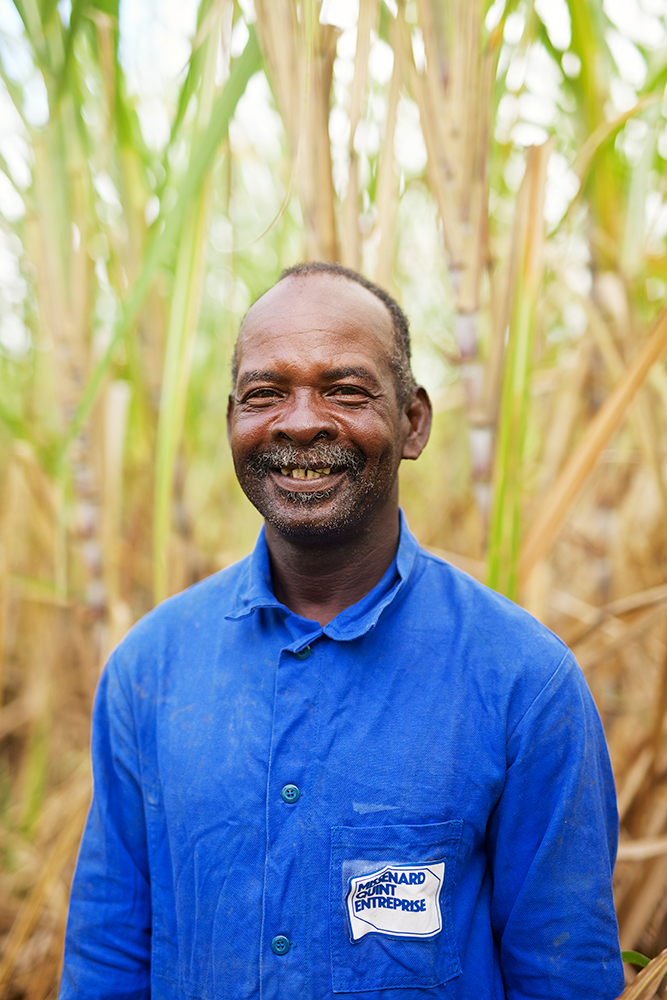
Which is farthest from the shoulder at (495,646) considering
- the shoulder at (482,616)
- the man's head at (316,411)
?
the man's head at (316,411)

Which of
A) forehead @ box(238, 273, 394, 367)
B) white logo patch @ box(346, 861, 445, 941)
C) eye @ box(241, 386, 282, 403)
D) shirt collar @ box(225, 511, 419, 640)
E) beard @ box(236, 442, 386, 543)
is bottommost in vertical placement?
white logo patch @ box(346, 861, 445, 941)

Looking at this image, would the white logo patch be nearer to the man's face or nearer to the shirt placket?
the shirt placket

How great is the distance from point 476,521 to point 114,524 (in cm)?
106

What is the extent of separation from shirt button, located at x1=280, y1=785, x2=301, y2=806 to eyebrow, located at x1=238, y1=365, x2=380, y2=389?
0.50 metres

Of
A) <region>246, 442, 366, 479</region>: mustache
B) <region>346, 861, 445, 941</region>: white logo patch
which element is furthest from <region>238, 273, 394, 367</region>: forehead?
<region>346, 861, 445, 941</region>: white logo patch

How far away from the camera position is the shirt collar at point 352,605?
0.90 m

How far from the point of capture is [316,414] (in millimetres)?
884

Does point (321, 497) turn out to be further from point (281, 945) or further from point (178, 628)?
point (281, 945)

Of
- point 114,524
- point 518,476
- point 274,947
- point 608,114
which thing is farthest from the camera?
point 114,524

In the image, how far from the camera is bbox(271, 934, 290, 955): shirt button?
0.82 metres

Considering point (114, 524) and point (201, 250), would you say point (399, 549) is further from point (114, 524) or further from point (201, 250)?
point (114, 524)

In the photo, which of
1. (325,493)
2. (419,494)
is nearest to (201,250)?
(325,493)

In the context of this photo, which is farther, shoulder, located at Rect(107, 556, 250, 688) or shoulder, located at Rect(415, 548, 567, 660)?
shoulder, located at Rect(107, 556, 250, 688)

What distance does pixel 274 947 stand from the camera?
0.83 metres
